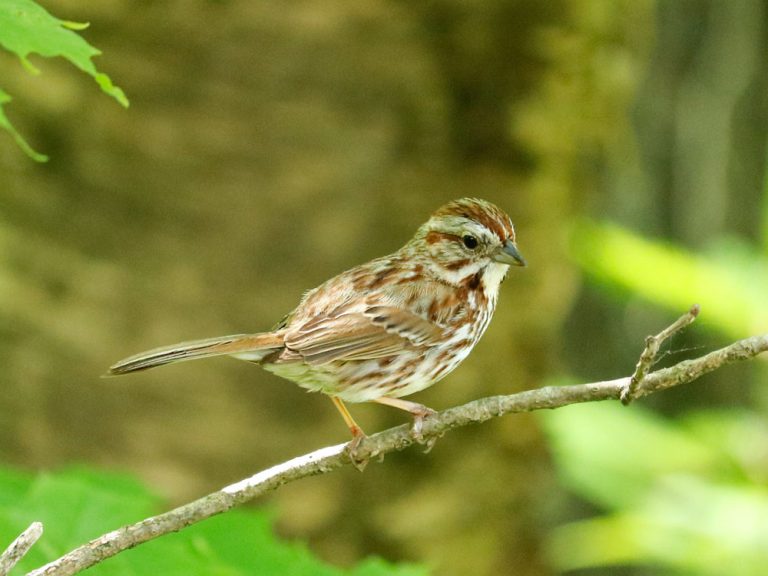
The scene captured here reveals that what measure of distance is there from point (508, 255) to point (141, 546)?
5.90 ft

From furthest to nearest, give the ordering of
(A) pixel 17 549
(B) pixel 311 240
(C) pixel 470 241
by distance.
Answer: (B) pixel 311 240 < (C) pixel 470 241 < (A) pixel 17 549

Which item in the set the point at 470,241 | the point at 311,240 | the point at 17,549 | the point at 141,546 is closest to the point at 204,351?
the point at 141,546

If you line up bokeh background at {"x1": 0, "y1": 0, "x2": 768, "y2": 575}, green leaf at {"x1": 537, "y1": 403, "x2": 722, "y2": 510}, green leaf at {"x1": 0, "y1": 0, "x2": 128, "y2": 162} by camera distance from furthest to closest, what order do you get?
green leaf at {"x1": 537, "y1": 403, "x2": 722, "y2": 510}
bokeh background at {"x1": 0, "y1": 0, "x2": 768, "y2": 575}
green leaf at {"x1": 0, "y1": 0, "x2": 128, "y2": 162}

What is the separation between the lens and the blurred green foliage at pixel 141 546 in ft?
10.0

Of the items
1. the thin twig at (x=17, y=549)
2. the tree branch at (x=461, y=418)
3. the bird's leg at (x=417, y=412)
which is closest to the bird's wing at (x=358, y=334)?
the bird's leg at (x=417, y=412)

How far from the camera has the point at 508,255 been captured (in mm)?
4199

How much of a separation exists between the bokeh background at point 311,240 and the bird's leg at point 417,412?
8.04 ft

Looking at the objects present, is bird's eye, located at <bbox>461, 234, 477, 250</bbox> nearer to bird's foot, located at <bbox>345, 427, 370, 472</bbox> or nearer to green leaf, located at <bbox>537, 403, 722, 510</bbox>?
bird's foot, located at <bbox>345, 427, 370, 472</bbox>

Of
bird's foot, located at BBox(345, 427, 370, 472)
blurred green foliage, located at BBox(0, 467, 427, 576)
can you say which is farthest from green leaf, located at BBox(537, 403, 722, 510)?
bird's foot, located at BBox(345, 427, 370, 472)

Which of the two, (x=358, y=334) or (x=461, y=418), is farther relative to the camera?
(x=358, y=334)

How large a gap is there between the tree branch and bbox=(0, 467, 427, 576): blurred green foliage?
0.52 m

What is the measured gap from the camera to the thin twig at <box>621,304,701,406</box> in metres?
2.42

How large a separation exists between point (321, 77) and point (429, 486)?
2679 millimetres

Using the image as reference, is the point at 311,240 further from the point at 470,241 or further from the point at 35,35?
the point at 35,35
